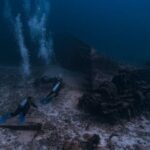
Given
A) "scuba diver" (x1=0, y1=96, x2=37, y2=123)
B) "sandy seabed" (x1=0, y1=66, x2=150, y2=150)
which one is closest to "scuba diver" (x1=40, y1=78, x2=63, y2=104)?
"sandy seabed" (x1=0, y1=66, x2=150, y2=150)

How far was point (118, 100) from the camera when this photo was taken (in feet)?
30.4

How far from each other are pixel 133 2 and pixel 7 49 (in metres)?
52.9

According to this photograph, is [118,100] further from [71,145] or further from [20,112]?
[20,112]

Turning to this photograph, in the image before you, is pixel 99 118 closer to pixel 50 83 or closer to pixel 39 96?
pixel 39 96

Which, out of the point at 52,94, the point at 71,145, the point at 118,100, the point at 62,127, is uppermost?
the point at 52,94

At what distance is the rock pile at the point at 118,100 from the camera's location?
8.88 m

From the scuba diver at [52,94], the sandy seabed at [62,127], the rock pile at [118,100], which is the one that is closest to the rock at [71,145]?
the sandy seabed at [62,127]

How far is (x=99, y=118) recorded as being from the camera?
885 centimetres

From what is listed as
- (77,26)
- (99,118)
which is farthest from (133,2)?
(99,118)

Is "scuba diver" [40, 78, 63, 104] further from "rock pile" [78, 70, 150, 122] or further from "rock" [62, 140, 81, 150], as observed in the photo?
"rock" [62, 140, 81, 150]

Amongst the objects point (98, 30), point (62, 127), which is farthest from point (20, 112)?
point (98, 30)

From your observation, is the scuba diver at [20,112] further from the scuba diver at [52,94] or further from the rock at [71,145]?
the rock at [71,145]

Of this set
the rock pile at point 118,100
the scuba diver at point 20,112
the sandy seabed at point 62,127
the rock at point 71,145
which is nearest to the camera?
the rock at point 71,145

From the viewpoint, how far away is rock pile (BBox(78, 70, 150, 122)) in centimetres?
888
